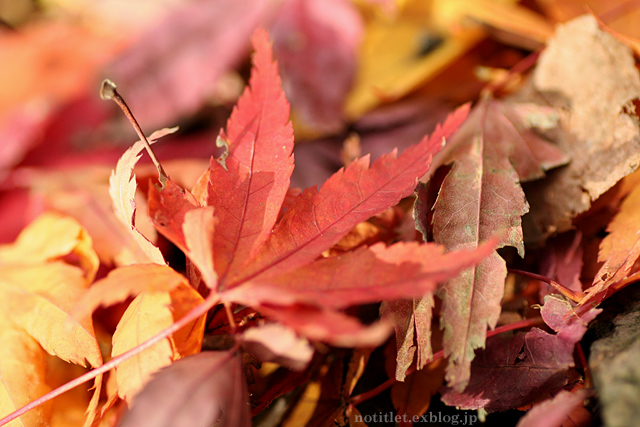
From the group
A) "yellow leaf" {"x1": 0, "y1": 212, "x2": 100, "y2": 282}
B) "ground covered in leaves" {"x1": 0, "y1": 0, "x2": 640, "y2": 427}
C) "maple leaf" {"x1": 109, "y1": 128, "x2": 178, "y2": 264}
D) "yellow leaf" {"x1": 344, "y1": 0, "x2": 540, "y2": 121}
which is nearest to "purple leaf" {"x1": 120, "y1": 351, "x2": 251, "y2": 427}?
"ground covered in leaves" {"x1": 0, "y1": 0, "x2": 640, "y2": 427}

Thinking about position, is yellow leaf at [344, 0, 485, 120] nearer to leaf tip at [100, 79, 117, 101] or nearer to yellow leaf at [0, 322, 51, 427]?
leaf tip at [100, 79, 117, 101]

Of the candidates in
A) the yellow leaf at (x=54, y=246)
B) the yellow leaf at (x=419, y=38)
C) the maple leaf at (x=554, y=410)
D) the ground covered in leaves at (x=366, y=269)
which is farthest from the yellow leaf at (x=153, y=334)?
the yellow leaf at (x=419, y=38)

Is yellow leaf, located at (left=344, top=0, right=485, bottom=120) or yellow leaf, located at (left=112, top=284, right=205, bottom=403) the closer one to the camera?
yellow leaf, located at (left=112, top=284, right=205, bottom=403)

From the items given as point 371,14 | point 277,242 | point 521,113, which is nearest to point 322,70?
point 371,14

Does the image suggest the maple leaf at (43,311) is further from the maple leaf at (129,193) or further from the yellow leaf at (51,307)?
the maple leaf at (129,193)

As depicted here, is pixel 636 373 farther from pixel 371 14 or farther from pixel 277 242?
pixel 371 14

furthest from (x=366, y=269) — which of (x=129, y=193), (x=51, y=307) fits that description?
(x=51, y=307)
